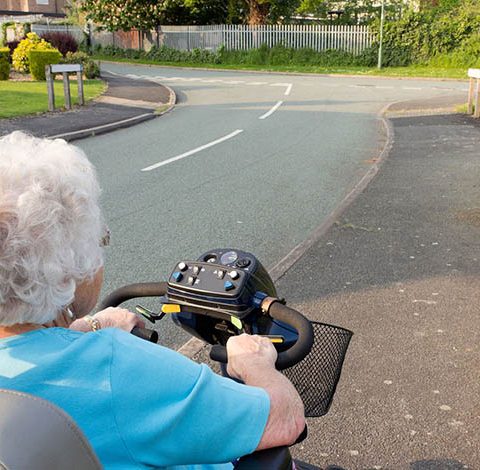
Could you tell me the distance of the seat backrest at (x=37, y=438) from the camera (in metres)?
1.10

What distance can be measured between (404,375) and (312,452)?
0.85m

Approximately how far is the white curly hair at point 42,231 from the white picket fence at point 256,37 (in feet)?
129

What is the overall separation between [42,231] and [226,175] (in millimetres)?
8004

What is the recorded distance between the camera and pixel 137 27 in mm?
46656

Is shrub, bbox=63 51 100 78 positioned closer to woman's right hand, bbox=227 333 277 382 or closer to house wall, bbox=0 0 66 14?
woman's right hand, bbox=227 333 277 382

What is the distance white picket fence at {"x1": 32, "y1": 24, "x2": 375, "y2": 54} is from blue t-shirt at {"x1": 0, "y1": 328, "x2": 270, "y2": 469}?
3943cm

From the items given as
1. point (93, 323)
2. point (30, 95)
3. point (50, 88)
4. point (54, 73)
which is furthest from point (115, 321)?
point (30, 95)

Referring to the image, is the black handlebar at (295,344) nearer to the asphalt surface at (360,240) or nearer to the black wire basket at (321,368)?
the black wire basket at (321,368)

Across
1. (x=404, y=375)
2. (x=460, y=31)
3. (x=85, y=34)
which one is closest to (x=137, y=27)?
(x=85, y=34)

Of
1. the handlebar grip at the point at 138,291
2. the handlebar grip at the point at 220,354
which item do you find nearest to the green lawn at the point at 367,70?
the handlebar grip at the point at 138,291

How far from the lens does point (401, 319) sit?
Result: 443 centimetres

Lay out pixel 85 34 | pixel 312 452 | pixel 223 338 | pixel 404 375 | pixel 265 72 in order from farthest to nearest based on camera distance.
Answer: pixel 85 34 → pixel 265 72 → pixel 404 375 → pixel 312 452 → pixel 223 338

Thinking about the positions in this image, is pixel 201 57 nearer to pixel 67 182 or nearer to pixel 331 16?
pixel 331 16

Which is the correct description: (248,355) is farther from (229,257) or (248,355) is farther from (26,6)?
(26,6)
